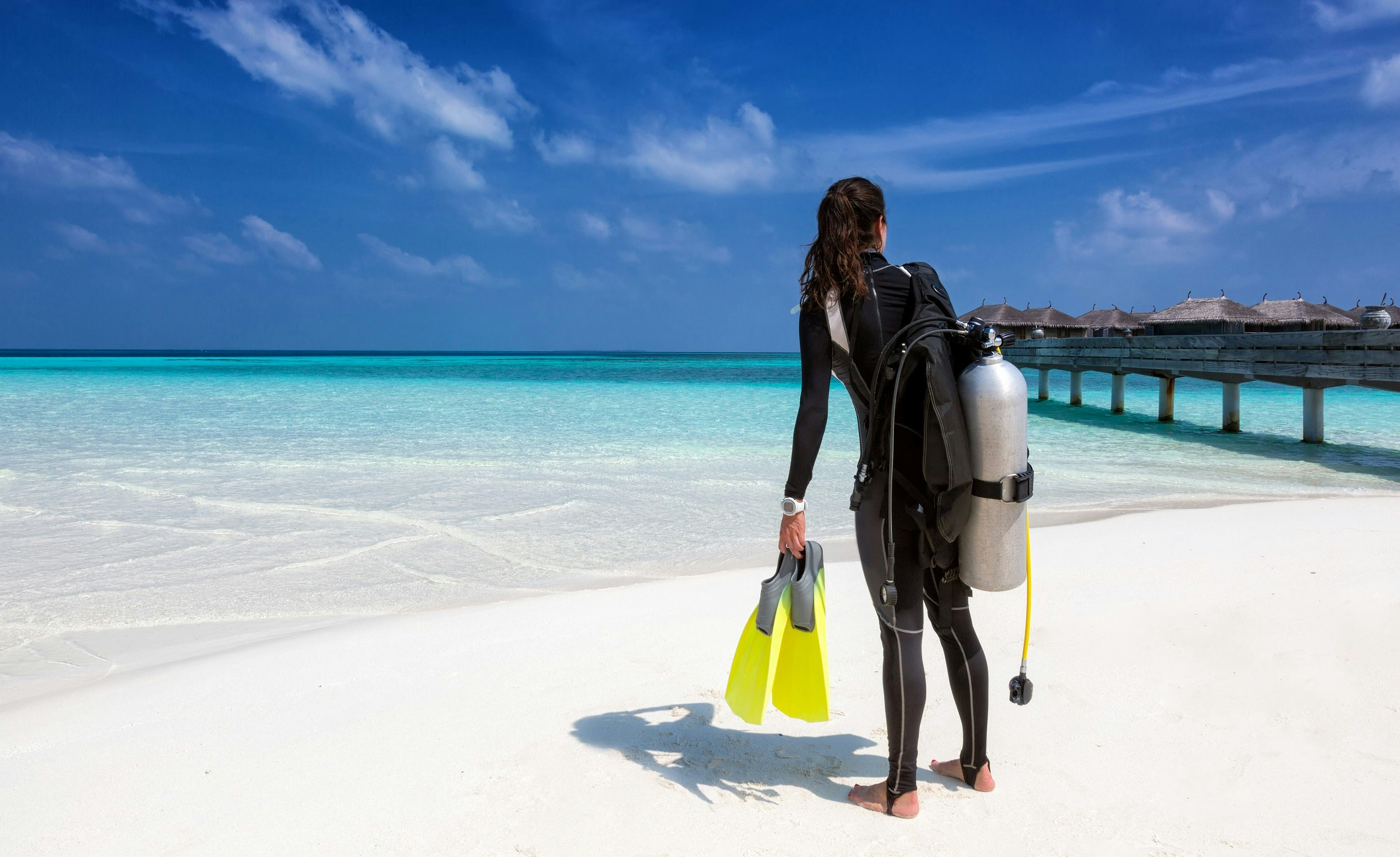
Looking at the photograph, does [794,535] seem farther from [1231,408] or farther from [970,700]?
[1231,408]

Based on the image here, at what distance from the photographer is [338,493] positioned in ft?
28.7

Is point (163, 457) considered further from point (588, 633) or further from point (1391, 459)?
point (1391, 459)

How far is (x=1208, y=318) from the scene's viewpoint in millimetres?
31328

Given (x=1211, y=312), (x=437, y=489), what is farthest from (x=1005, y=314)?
(x=437, y=489)

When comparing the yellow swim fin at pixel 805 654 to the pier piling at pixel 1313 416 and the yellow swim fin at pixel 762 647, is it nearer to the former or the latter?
the yellow swim fin at pixel 762 647

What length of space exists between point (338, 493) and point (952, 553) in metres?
7.90

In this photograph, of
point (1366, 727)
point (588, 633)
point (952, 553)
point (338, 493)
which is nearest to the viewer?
point (952, 553)

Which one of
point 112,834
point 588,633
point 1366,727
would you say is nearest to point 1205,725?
point 1366,727

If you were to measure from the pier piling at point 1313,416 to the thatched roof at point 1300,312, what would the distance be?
66.9 ft

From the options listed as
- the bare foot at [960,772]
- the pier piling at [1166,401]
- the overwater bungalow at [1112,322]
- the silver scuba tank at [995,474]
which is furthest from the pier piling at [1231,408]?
the overwater bungalow at [1112,322]

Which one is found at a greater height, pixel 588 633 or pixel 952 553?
pixel 952 553

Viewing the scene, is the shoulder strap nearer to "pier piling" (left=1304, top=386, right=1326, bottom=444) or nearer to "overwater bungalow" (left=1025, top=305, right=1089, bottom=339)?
"pier piling" (left=1304, top=386, right=1326, bottom=444)

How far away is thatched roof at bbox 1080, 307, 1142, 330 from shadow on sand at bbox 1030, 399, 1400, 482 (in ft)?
61.2

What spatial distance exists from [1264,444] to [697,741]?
14.4 m
